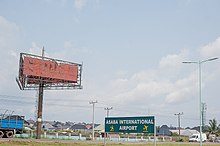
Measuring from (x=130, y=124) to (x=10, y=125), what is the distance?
68.1ft

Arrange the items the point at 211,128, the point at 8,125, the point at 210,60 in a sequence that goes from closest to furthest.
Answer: the point at 210,60 → the point at 8,125 → the point at 211,128

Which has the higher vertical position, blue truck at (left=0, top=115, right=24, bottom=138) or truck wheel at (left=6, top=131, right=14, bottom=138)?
blue truck at (left=0, top=115, right=24, bottom=138)

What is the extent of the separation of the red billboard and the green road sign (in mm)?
17178

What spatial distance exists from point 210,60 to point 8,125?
1086 inches

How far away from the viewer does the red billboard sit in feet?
169

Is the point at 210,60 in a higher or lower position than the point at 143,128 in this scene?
higher

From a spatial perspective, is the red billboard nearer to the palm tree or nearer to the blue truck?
the blue truck

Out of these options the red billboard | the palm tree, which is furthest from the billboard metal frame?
the palm tree

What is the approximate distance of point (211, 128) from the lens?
121562 millimetres

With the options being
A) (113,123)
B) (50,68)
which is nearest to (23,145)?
(113,123)

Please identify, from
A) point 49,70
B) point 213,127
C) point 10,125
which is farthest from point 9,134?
point 213,127

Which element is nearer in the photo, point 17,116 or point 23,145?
point 23,145

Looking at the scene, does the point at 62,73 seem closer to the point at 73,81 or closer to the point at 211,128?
the point at 73,81

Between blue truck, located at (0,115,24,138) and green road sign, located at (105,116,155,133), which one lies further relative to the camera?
blue truck, located at (0,115,24,138)
